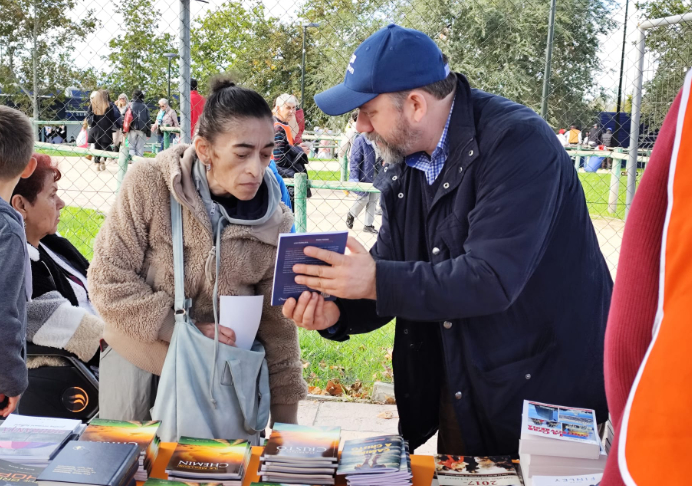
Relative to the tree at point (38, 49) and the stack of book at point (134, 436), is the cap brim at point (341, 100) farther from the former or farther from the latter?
the tree at point (38, 49)

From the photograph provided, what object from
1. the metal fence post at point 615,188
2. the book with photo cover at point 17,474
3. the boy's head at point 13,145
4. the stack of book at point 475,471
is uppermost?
the boy's head at point 13,145

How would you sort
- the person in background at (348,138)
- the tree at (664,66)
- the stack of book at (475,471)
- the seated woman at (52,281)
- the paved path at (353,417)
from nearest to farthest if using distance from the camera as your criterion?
the stack of book at (475,471) < the seated woman at (52,281) < the paved path at (353,417) < the tree at (664,66) < the person in background at (348,138)

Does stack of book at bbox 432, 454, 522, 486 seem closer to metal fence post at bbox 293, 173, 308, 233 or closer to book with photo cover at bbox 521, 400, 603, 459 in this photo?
book with photo cover at bbox 521, 400, 603, 459

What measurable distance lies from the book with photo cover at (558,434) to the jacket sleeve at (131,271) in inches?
48.5

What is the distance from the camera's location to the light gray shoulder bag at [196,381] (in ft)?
7.32

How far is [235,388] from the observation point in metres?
2.30

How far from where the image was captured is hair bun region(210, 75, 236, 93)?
251cm

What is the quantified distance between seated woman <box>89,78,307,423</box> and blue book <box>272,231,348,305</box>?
0.39 m

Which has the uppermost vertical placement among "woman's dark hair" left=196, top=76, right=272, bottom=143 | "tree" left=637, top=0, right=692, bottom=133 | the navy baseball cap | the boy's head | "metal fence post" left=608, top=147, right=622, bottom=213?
"tree" left=637, top=0, right=692, bottom=133

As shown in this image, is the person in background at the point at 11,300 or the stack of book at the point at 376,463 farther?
the person in background at the point at 11,300

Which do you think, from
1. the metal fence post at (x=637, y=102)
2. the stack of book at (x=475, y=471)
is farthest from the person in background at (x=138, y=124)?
the stack of book at (x=475, y=471)

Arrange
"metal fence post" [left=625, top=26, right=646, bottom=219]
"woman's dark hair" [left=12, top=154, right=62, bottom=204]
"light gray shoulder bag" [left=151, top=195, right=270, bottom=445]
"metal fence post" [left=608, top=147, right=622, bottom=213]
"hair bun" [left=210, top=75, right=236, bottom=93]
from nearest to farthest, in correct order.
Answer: "light gray shoulder bag" [left=151, top=195, right=270, bottom=445] → "hair bun" [left=210, top=75, right=236, bottom=93] → "woman's dark hair" [left=12, top=154, right=62, bottom=204] → "metal fence post" [left=625, top=26, right=646, bottom=219] → "metal fence post" [left=608, top=147, right=622, bottom=213]

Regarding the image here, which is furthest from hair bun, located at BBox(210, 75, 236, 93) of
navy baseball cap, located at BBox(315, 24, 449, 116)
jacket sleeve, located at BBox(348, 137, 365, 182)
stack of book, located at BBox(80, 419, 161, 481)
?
jacket sleeve, located at BBox(348, 137, 365, 182)

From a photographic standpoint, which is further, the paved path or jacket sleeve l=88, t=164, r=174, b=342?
the paved path
